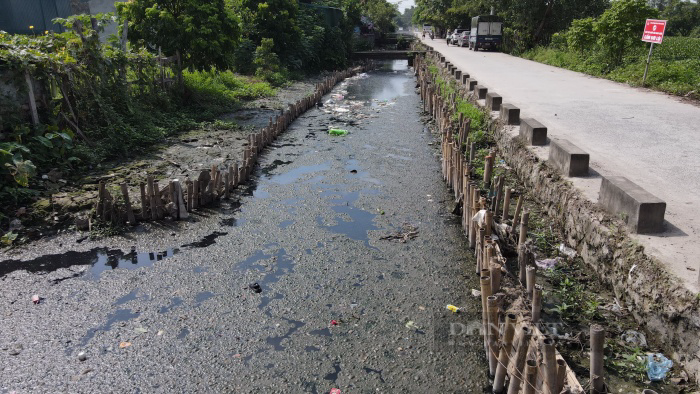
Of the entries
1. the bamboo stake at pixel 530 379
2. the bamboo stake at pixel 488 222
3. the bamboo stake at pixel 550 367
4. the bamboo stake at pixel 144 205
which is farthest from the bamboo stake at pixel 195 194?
the bamboo stake at pixel 550 367

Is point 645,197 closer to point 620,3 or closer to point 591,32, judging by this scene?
point 620,3

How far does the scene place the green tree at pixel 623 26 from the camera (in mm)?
15617

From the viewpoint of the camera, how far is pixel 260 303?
5.46 m

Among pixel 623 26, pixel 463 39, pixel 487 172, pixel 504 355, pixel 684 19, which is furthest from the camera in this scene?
pixel 684 19

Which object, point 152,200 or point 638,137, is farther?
point 638,137

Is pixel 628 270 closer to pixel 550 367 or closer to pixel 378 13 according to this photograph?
pixel 550 367

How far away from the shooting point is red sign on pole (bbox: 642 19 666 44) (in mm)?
13148

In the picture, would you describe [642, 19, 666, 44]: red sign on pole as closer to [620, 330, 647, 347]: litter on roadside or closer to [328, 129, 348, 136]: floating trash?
[328, 129, 348, 136]: floating trash

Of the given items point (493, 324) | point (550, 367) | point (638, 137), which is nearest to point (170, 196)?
point (493, 324)

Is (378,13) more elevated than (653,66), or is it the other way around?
(378,13)

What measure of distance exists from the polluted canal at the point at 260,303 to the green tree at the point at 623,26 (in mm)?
11591

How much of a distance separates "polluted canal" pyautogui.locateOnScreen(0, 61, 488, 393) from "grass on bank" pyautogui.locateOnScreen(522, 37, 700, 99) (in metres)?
8.86

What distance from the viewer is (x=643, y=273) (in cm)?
438

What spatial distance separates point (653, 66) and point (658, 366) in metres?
13.7
